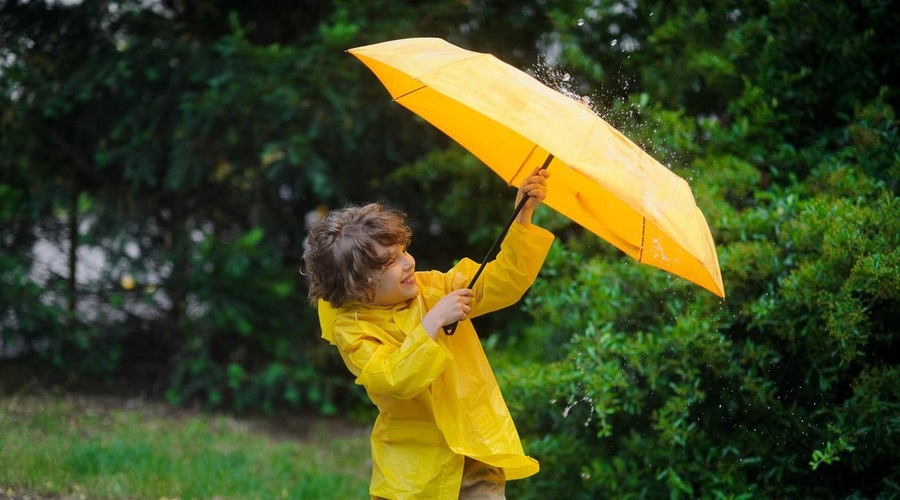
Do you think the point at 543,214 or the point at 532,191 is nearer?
the point at 532,191

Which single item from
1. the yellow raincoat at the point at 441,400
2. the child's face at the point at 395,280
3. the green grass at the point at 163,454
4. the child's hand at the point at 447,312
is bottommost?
the green grass at the point at 163,454

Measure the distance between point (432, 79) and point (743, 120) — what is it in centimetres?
255

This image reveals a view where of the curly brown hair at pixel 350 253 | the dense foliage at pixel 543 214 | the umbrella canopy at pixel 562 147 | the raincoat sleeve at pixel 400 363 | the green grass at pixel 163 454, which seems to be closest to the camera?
the umbrella canopy at pixel 562 147

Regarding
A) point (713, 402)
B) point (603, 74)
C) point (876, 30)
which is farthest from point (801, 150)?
point (713, 402)

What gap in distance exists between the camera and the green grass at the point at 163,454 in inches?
159

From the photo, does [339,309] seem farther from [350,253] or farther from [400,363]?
[400,363]

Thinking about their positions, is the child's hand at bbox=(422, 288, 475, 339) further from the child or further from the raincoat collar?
the raincoat collar

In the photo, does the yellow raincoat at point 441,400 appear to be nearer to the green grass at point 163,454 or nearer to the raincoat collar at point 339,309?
the raincoat collar at point 339,309

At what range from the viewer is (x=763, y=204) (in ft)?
13.6

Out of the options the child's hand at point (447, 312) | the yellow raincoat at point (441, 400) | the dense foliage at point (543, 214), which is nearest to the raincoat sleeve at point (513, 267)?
the yellow raincoat at point (441, 400)

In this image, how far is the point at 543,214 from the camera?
4738 mm

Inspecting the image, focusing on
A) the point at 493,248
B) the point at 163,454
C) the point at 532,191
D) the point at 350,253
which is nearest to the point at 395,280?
the point at 350,253

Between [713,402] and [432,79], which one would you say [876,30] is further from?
[432,79]

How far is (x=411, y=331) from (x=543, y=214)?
2.29m
